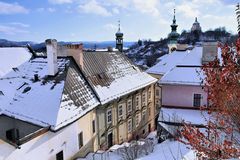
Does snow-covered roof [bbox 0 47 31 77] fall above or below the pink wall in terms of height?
above

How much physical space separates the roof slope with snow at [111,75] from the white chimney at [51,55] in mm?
3179

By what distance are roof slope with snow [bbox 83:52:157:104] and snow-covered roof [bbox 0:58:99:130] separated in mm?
1738

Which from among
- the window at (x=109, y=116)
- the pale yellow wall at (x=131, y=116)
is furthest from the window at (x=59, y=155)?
the window at (x=109, y=116)

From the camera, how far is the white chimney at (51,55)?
19.8m

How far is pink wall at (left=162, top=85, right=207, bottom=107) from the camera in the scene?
22.5m

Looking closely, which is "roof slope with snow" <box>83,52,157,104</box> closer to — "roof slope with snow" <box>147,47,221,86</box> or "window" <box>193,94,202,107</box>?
"roof slope with snow" <box>147,47,221,86</box>

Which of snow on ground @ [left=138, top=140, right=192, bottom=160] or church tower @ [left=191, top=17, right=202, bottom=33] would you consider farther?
church tower @ [left=191, top=17, right=202, bottom=33]

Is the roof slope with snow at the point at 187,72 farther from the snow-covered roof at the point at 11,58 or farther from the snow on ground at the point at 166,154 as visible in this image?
the snow-covered roof at the point at 11,58

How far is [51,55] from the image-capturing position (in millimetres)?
19891

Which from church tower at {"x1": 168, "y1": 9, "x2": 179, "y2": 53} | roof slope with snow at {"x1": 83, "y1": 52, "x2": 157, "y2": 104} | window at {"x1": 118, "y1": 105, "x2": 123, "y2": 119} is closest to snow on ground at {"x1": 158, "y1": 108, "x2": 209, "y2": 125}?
window at {"x1": 118, "y1": 105, "x2": 123, "y2": 119}

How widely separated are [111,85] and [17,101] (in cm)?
804

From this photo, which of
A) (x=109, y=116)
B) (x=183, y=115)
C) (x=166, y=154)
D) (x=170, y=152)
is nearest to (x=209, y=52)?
(x=183, y=115)

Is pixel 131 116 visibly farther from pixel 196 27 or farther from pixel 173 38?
pixel 196 27

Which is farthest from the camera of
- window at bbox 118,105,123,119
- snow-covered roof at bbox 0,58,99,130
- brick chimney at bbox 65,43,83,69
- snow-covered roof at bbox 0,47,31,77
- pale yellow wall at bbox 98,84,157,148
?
window at bbox 118,105,123,119
